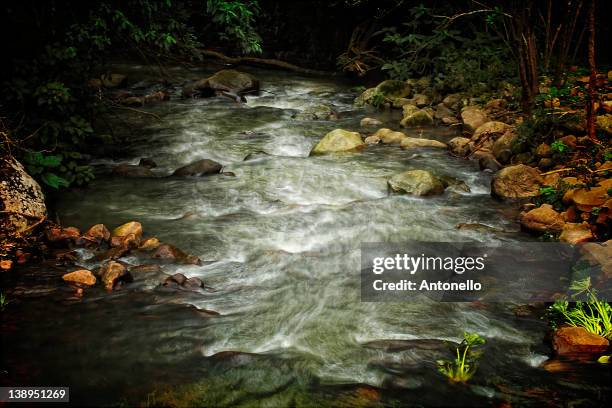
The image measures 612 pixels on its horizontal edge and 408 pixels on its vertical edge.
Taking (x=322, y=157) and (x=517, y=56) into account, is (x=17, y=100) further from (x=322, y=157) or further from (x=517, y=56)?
(x=517, y=56)

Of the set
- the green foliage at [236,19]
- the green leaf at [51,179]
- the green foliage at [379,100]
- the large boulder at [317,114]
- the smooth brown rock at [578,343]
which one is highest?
the green foliage at [236,19]

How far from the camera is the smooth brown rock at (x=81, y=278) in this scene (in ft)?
14.1

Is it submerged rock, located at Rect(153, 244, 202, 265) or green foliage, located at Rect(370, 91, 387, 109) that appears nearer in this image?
submerged rock, located at Rect(153, 244, 202, 265)

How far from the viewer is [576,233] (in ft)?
15.8

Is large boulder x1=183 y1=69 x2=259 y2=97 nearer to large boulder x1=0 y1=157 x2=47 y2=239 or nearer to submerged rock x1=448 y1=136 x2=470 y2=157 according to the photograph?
submerged rock x1=448 y1=136 x2=470 y2=157

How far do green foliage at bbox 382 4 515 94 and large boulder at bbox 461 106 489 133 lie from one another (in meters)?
1.18

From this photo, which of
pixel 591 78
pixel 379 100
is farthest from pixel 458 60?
pixel 591 78

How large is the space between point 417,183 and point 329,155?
7.43ft

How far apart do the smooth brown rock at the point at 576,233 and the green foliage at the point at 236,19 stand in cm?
443

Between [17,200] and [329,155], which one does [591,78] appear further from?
[17,200]

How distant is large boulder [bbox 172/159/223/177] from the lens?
25.5ft

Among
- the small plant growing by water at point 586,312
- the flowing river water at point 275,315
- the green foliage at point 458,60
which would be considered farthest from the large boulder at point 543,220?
the green foliage at point 458,60

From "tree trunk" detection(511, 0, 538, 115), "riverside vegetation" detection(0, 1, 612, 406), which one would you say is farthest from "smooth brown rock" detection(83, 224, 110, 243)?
"tree trunk" detection(511, 0, 538, 115)

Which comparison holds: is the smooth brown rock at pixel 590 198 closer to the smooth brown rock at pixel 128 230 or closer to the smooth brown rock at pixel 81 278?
the smooth brown rock at pixel 128 230
